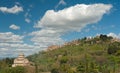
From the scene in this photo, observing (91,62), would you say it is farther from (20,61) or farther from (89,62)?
(20,61)

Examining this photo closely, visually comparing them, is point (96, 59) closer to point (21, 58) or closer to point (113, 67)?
point (113, 67)

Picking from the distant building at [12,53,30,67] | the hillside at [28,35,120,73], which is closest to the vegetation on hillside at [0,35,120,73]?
the hillside at [28,35,120,73]

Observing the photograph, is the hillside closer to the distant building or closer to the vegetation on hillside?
the vegetation on hillside

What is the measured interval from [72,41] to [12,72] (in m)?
64.6

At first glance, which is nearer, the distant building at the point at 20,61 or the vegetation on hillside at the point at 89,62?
the vegetation on hillside at the point at 89,62

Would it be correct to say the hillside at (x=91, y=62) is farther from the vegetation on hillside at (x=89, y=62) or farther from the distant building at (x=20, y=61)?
the distant building at (x=20, y=61)

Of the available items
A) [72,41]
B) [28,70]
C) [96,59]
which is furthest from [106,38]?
[28,70]

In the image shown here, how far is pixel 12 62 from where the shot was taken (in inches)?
3322

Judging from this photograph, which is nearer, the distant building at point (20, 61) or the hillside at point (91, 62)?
the hillside at point (91, 62)

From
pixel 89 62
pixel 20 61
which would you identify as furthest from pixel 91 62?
pixel 20 61

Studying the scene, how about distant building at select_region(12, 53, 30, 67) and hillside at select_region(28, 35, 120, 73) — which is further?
distant building at select_region(12, 53, 30, 67)

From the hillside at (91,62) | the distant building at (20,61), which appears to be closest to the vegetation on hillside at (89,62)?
the hillside at (91,62)

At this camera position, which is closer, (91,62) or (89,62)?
(91,62)

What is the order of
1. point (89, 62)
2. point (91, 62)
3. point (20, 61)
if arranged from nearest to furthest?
1. point (91, 62)
2. point (89, 62)
3. point (20, 61)
